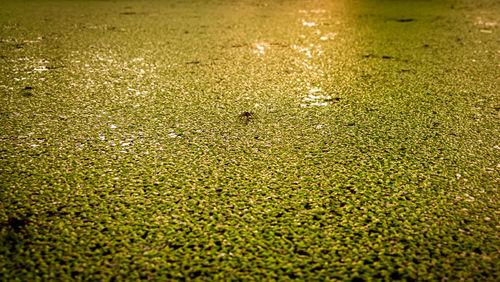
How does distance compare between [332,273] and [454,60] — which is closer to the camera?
[332,273]

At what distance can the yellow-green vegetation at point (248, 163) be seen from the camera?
0.54 metres

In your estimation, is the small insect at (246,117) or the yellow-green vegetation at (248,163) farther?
the small insect at (246,117)

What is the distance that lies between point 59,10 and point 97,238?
281cm

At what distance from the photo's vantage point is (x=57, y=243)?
561 mm

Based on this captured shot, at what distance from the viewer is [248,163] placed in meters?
0.78

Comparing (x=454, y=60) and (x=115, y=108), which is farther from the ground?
(x=454, y=60)

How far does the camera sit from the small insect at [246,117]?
0.98 metres

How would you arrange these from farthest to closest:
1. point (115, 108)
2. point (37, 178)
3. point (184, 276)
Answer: point (115, 108) < point (37, 178) < point (184, 276)

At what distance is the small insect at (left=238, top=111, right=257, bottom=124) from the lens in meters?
0.98

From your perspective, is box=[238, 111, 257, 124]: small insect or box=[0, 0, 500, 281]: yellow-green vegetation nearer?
box=[0, 0, 500, 281]: yellow-green vegetation

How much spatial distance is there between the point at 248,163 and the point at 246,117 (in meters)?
0.25

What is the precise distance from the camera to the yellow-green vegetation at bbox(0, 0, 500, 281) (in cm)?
54

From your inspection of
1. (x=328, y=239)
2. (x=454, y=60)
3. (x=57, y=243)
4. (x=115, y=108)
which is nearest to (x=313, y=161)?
(x=328, y=239)

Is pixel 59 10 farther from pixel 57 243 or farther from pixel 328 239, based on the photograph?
pixel 328 239
